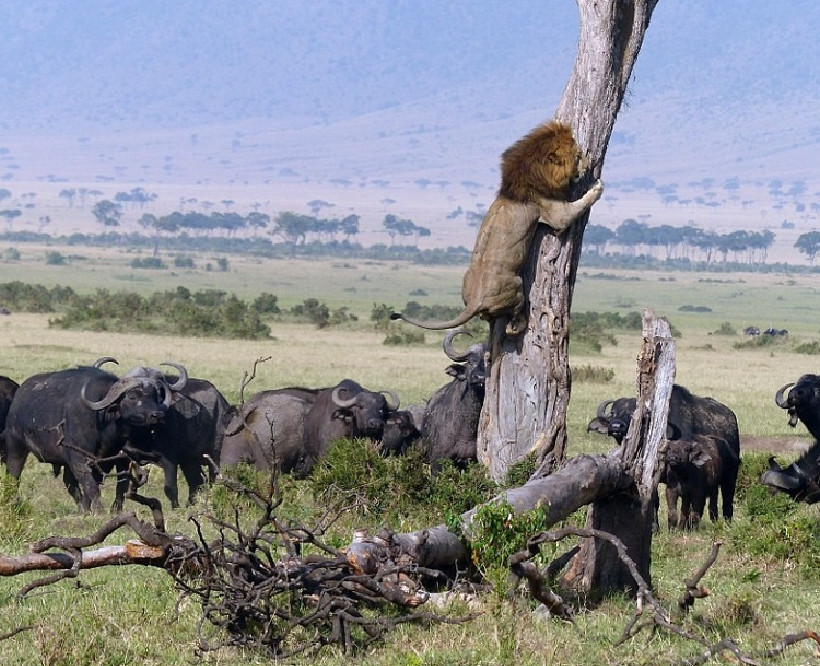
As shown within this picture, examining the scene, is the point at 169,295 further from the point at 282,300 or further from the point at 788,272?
the point at 788,272

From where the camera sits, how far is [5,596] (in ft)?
22.7

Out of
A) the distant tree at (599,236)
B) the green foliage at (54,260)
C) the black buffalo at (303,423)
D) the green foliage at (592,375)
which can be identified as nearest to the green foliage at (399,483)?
the black buffalo at (303,423)

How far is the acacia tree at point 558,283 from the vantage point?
9.09 meters

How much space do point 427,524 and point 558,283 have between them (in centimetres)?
188

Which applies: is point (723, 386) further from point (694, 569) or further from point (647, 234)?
A: point (647, 234)

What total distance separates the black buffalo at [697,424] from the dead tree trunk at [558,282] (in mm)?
2404

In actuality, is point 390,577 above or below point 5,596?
above

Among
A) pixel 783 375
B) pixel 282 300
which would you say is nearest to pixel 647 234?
pixel 282 300

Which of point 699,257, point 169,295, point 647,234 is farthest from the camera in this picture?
point 699,257

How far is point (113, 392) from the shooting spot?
40.4ft

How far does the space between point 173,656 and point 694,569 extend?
3.92m

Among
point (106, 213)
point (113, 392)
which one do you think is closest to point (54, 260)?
point (106, 213)

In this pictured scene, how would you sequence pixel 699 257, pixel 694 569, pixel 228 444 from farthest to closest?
pixel 699 257 → pixel 228 444 → pixel 694 569

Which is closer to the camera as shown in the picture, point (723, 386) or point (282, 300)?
point (723, 386)
